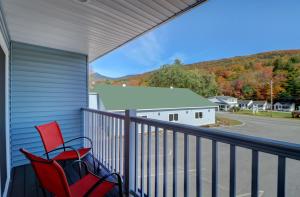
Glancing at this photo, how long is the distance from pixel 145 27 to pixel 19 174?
292 cm

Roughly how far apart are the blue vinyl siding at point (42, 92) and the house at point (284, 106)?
30457mm

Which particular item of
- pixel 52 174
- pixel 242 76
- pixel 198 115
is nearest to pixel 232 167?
pixel 52 174

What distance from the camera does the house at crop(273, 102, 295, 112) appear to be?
88.6 ft

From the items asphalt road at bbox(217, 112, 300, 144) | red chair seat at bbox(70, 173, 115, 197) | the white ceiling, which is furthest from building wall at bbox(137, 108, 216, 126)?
red chair seat at bbox(70, 173, 115, 197)

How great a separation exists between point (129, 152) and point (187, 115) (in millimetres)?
16846

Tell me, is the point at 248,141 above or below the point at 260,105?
above

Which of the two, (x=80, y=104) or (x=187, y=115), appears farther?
(x=187, y=115)

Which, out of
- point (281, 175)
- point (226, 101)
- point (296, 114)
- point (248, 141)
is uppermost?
point (248, 141)

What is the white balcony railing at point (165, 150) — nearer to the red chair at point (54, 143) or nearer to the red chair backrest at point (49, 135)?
the red chair at point (54, 143)

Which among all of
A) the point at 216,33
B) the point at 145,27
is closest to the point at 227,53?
the point at 216,33

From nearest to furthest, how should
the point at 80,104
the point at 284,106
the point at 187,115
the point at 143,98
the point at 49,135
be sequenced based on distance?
the point at 49,135 → the point at 80,104 → the point at 143,98 → the point at 187,115 → the point at 284,106

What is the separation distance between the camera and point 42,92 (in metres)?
3.75

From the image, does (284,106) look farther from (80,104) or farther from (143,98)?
(80,104)

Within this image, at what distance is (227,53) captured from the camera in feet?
168
